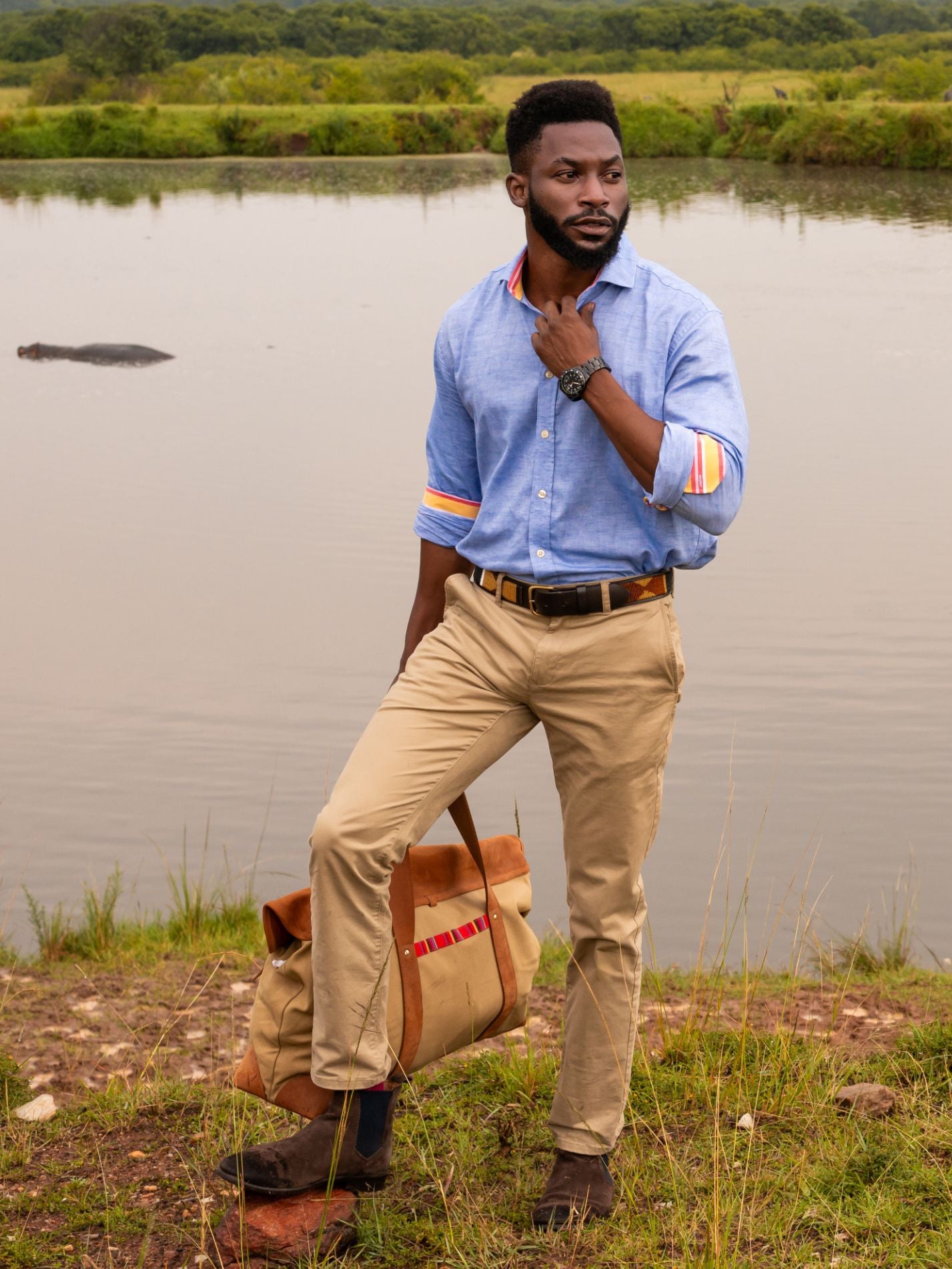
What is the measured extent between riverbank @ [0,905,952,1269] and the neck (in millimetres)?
1403

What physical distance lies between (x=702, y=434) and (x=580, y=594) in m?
0.33

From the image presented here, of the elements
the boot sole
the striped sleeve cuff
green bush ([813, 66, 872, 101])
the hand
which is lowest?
the boot sole

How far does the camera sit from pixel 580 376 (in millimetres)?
2502

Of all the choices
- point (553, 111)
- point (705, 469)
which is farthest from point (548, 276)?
point (705, 469)

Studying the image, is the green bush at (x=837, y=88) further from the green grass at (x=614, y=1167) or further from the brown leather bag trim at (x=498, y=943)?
the brown leather bag trim at (x=498, y=943)

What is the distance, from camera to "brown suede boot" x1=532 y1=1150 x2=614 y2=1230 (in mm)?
2600

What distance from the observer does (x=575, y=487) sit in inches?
104

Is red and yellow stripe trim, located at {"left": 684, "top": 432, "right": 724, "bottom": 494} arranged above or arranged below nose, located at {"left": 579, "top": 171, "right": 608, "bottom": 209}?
below

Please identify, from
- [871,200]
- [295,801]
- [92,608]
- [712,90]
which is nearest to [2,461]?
[92,608]

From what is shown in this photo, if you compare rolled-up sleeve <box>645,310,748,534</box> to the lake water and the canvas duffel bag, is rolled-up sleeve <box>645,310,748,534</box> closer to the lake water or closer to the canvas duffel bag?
the canvas duffel bag

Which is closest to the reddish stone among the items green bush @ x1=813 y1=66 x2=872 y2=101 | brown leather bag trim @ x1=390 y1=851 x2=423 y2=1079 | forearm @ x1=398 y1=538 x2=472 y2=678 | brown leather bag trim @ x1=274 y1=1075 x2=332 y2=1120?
brown leather bag trim @ x1=274 y1=1075 x2=332 y2=1120

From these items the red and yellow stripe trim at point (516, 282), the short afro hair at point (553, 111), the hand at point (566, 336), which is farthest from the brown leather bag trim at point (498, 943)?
the short afro hair at point (553, 111)

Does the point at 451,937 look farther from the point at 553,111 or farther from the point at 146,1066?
the point at 553,111

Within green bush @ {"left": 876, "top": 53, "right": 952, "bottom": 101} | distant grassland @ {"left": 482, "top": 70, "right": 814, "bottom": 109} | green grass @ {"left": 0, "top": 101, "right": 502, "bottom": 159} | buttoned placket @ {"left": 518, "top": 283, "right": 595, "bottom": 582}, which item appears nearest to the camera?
buttoned placket @ {"left": 518, "top": 283, "right": 595, "bottom": 582}
